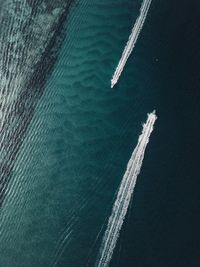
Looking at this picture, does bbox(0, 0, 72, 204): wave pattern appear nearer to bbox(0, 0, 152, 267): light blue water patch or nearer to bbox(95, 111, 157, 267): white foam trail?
bbox(0, 0, 152, 267): light blue water patch

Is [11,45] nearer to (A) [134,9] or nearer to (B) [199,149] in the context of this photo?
(A) [134,9]

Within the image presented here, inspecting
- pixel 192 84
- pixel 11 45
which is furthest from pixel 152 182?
pixel 11 45

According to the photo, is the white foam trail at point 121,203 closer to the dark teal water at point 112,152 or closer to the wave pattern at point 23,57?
the dark teal water at point 112,152

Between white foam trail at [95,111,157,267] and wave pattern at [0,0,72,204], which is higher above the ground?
wave pattern at [0,0,72,204]

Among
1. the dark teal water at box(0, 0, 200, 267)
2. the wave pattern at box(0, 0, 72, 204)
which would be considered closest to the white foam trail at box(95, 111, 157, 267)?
the dark teal water at box(0, 0, 200, 267)

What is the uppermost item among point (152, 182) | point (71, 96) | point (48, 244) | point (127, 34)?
point (127, 34)

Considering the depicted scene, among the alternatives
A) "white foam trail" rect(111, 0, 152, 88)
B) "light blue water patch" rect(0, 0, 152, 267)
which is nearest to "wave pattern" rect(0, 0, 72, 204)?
"light blue water patch" rect(0, 0, 152, 267)
